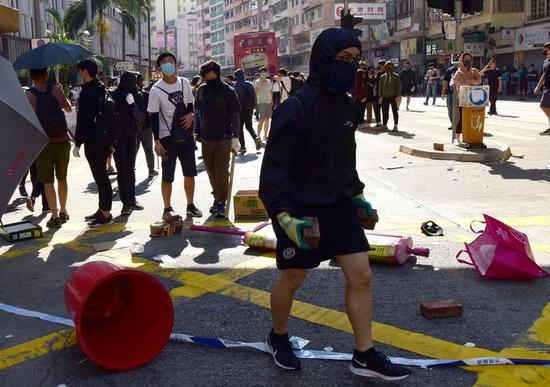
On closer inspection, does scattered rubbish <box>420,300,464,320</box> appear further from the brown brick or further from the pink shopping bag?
the brown brick

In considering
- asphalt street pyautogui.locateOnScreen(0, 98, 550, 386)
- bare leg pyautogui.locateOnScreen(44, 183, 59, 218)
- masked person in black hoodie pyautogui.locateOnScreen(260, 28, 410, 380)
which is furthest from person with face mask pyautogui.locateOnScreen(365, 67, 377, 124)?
masked person in black hoodie pyautogui.locateOnScreen(260, 28, 410, 380)

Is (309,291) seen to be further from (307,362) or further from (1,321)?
(1,321)

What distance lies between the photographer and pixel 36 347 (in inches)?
152

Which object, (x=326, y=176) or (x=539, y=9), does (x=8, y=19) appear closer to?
(x=326, y=176)

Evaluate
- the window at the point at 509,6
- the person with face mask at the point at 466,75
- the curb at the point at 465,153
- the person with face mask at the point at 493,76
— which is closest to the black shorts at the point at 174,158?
the curb at the point at 465,153

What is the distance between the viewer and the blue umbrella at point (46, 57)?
7.44 meters

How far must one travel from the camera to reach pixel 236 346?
3744 millimetres

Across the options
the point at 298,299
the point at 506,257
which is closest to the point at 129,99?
the point at 298,299

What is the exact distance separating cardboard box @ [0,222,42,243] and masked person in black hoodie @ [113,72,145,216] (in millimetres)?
1336

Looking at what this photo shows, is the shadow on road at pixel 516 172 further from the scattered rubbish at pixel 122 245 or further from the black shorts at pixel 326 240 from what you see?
the black shorts at pixel 326 240

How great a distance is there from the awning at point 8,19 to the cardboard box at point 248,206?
12.2 ft

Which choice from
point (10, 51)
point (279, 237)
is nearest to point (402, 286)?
point (279, 237)

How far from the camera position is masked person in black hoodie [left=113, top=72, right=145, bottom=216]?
806 cm

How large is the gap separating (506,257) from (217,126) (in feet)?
12.8
